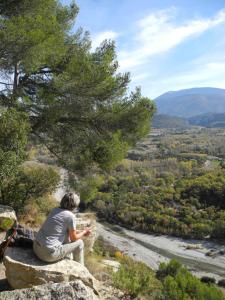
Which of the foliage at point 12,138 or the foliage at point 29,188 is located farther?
the foliage at point 29,188

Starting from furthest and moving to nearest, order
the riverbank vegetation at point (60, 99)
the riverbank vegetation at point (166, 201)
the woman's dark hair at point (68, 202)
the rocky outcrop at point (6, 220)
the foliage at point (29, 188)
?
the riverbank vegetation at point (166, 201), the foliage at point (29, 188), the riverbank vegetation at point (60, 99), the rocky outcrop at point (6, 220), the woman's dark hair at point (68, 202)

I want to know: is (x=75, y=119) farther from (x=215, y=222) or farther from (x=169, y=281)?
(x=215, y=222)

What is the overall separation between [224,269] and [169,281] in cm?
2835

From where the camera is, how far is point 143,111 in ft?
47.6

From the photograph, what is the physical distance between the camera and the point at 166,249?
1759 inches

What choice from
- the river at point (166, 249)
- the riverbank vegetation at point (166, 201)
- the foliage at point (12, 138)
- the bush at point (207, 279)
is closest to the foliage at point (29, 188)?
the foliage at point (12, 138)

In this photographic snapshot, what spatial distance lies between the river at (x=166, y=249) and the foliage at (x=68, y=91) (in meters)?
23.4

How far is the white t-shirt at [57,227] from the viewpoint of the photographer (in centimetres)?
648

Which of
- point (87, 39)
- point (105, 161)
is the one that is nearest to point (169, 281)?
point (105, 161)

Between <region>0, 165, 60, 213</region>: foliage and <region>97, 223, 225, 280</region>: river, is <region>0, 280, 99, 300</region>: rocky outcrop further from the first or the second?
<region>97, 223, 225, 280</region>: river

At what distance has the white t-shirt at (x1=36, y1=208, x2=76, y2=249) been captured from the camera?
648 cm

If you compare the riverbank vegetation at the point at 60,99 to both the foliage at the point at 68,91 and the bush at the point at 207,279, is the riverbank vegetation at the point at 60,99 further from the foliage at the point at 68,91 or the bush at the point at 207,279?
the bush at the point at 207,279

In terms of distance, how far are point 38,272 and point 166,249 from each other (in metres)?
39.9

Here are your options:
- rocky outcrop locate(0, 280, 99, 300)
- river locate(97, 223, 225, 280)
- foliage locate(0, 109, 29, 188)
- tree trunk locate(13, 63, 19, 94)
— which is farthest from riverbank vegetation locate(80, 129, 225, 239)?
rocky outcrop locate(0, 280, 99, 300)
